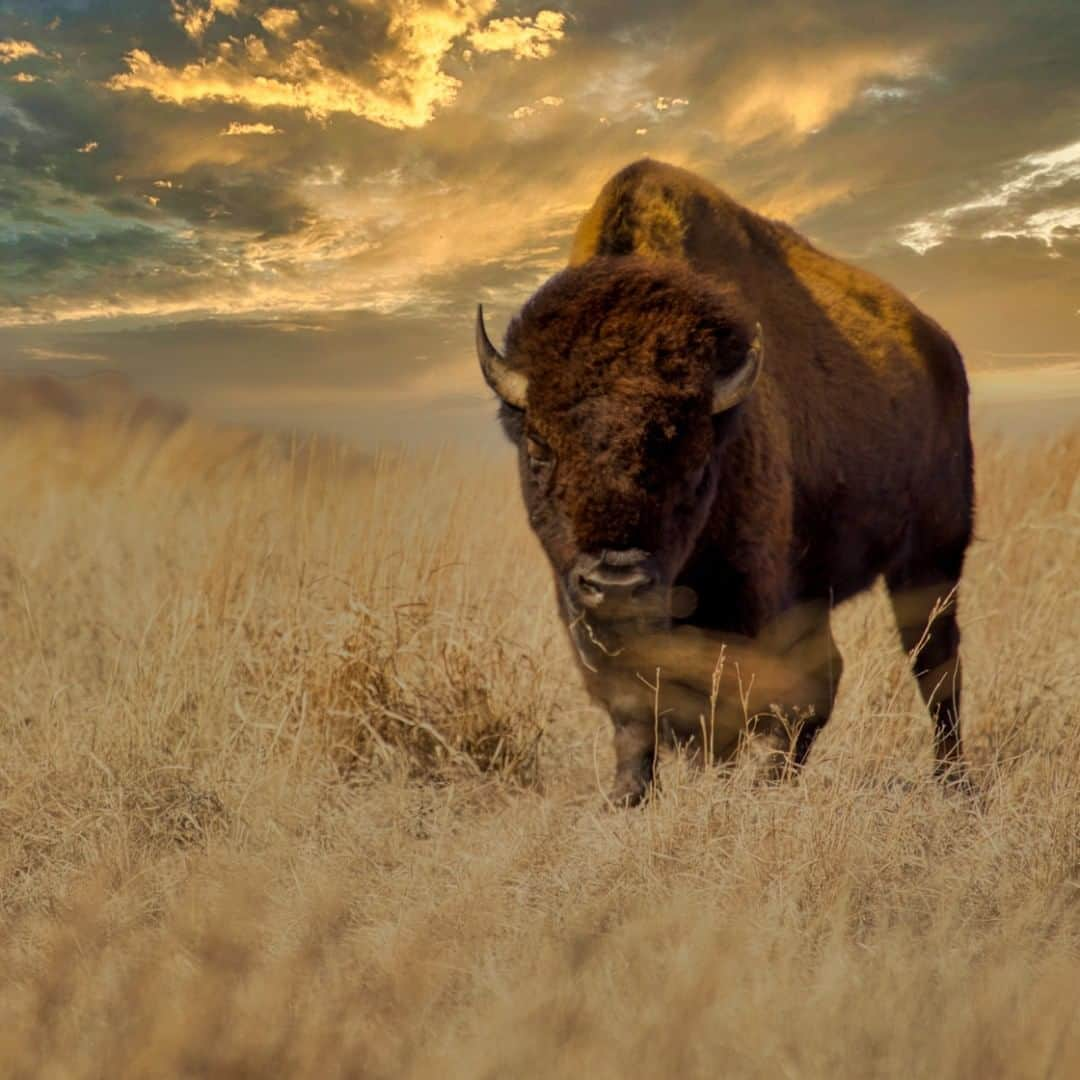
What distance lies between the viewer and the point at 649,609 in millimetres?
3934

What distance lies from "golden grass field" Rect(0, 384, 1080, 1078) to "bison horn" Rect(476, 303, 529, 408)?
1210mm

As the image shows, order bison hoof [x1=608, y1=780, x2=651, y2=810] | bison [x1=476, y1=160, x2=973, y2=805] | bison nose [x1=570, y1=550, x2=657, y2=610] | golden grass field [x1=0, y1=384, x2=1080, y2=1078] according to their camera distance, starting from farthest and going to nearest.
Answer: bison hoof [x1=608, y1=780, x2=651, y2=810]
bison [x1=476, y1=160, x2=973, y2=805]
bison nose [x1=570, y1=550, x2=657, y2=610]
golden grass field [x1=0, y1=384, x2=1080, y2=1078]

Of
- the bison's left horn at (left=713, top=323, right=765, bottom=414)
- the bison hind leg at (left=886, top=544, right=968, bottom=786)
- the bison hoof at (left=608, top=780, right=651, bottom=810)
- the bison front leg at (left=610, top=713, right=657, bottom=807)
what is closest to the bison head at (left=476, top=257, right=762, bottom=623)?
the bison's left horn at (left=713, top=323, right=765, bottom=414)

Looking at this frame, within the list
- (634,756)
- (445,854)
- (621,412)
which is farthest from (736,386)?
(445,854)

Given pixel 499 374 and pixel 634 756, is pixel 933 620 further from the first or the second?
pixel 499 374

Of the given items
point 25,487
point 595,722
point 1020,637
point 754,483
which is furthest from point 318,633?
point 25,487

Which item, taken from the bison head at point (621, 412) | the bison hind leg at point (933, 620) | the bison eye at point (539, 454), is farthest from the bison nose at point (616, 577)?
the bison hind leg at point (933, 620)

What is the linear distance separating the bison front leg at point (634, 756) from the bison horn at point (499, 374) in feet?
4.14

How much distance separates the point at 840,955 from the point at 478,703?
2.34 meters

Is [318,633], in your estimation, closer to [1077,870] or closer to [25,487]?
[1077,870]

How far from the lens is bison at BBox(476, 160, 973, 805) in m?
3.96

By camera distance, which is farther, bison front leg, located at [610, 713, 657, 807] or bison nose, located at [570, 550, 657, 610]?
bison front leg, located at [610, 713, 657, 807]

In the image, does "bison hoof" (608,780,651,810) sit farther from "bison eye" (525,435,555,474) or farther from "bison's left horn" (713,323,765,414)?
"bison's left horn" (713,323,765,414)

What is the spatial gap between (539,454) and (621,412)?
0.35 metres
